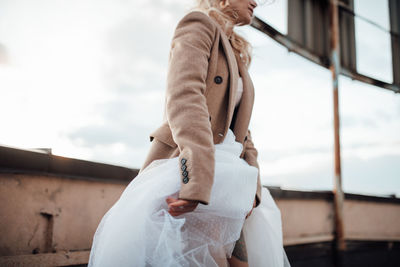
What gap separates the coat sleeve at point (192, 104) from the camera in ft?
3.59

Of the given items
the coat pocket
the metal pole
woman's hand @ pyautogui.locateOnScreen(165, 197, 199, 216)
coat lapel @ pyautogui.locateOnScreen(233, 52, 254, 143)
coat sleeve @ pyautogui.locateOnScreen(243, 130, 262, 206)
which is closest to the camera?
woman's hand @ pyautogui.locateOnScreen(165, 197, 199, 216)

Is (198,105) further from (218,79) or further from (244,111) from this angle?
(244,111)

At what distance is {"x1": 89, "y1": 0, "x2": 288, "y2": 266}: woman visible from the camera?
112 cm

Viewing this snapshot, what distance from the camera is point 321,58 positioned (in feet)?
18.5

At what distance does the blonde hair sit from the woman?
0.62 ft

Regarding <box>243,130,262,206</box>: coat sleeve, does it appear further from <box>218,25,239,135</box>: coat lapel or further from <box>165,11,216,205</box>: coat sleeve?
<box>165,11,216,205</box>: coat sleeve

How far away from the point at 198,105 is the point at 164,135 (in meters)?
0.23

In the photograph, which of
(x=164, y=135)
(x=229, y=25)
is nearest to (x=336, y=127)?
(x=229, y=25)

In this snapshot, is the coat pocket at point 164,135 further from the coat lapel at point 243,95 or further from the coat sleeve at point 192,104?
the coat lapel at point 243,95

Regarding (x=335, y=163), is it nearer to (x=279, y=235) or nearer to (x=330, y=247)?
(x=330, y=247)

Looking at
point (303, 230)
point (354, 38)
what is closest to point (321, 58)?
point (354, 38)

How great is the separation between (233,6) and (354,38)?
562 cm

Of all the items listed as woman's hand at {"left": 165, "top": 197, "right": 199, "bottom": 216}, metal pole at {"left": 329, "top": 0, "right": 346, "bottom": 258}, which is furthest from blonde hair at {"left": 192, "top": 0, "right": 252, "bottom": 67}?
metal pole at {"left": 329, "top": 0, "right": 346, "bottom": 258}

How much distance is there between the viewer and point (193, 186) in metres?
1.08
